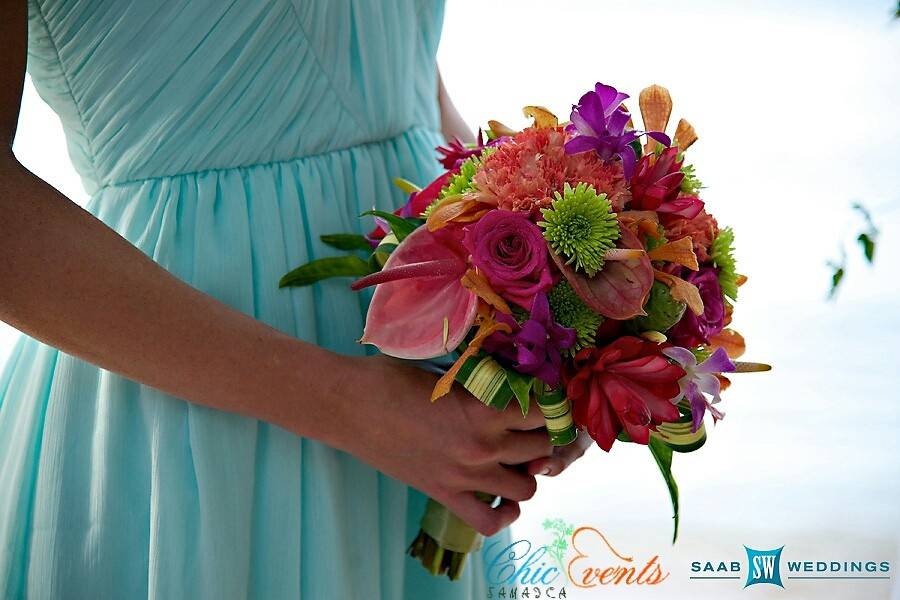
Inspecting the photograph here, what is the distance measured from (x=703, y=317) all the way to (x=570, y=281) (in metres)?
0.14

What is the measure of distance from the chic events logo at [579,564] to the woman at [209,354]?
1.03 meters

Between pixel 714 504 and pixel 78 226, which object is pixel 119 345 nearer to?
pixel 78 226

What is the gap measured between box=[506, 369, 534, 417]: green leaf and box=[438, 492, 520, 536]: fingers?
0.44 feet

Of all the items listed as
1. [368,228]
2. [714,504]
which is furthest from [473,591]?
[714,504]

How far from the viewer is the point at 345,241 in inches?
28.2

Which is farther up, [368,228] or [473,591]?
[368,228]

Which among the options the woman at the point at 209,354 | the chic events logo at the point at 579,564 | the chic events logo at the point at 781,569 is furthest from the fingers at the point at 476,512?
the chic events logo at the point at 781,569

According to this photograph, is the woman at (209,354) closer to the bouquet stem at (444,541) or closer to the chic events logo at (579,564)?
the bouquet stem at (444,541)

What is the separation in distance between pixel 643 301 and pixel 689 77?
129 cm

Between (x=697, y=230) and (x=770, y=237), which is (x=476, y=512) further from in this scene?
(x=770, y=237)

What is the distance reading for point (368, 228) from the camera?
2.52ft

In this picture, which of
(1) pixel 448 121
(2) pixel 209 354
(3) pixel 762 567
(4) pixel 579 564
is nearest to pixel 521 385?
(2) pixel 209 354

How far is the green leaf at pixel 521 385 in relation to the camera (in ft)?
1.94

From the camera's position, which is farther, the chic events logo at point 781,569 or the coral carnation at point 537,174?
the chic events logo at point 781,569
